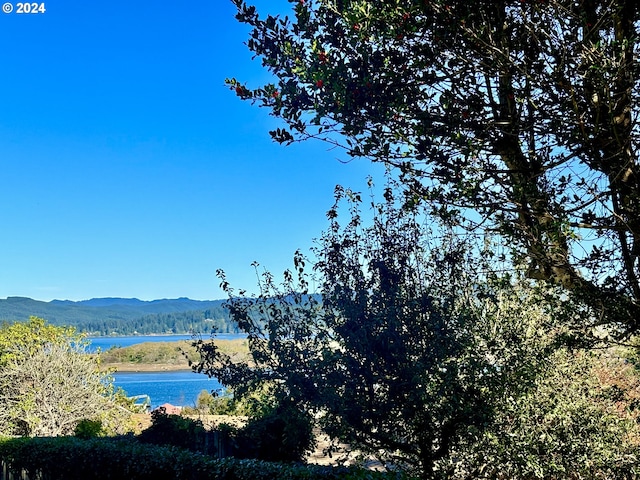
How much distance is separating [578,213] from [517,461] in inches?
184

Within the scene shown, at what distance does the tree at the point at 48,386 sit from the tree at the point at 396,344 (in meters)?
13.3

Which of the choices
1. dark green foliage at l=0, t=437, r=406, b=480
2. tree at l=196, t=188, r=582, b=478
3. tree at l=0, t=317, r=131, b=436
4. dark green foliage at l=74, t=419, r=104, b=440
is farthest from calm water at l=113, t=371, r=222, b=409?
tree at l=196, t=188, r=582, b=478

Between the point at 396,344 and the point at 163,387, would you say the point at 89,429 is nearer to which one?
the point at 396,344

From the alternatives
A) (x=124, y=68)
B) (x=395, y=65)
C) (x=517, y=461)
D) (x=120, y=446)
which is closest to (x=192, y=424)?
(x=120, y=446)

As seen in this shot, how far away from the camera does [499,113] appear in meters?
4.83

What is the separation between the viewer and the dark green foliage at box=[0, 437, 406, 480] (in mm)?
6505

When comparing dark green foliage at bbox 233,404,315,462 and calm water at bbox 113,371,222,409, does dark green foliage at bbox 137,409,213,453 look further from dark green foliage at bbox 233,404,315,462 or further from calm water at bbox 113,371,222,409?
calm water at bbox 113,371,222,409

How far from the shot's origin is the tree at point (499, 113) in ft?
13.1

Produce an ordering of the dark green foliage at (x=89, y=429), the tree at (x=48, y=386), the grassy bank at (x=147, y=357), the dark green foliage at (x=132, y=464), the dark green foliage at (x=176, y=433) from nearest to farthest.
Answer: the dark green foliage at (x=132, y=464) < the dark green foliage at (x=176, y=433) < the dark green foliage at (x=89, y=429) < the tree at (x=48, y=386) < the grassy bank at (x=147, y=357)

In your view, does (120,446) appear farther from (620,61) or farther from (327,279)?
(620,61)

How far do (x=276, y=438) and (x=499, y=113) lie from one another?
7.15m

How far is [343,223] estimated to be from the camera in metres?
8.08

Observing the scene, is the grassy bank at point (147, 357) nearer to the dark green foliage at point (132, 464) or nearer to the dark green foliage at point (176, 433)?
the dark green foliage at point (176, 433)

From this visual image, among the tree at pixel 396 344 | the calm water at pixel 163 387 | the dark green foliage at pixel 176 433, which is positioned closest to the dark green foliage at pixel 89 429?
the dark green foliage at pixel 176 433
